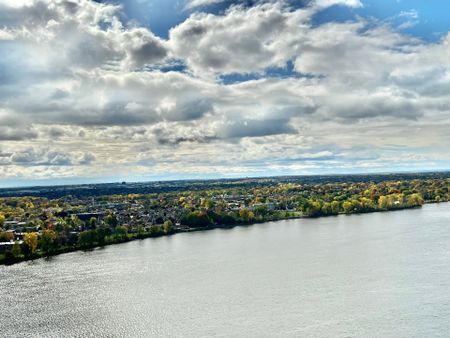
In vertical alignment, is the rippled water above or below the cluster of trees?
below

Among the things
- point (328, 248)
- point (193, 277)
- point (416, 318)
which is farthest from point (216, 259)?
point (416, 318)

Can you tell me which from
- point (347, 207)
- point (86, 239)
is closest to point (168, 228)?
point (86, 239)

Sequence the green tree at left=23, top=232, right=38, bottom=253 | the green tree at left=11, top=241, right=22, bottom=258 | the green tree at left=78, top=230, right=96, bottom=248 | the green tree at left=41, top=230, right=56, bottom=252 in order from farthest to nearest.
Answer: the green tree at left=78, top=230, right=96, bottom=248 < the green tree at left=41, top=230, right=56, bottom=252 < the green tree at left=23, top=232, right=38, bottom=253 < the green tree at left=11, top=241, right=22, bottom=258

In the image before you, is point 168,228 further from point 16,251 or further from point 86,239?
point 16,251

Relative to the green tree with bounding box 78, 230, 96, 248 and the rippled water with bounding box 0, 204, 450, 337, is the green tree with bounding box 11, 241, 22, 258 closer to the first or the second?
the rippled water with bounding box 0, 204, 450, 337

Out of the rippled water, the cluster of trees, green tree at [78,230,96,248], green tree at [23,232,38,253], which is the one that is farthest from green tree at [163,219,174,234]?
green tree at [23,232,38,253]

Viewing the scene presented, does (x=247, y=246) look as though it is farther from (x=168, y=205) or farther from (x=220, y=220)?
(x=168, y=205)

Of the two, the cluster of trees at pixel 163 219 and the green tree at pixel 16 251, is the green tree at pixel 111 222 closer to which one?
the cluster of trees at pixel 163 219

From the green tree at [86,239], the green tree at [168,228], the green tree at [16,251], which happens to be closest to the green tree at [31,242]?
the green tree at [16,251]
